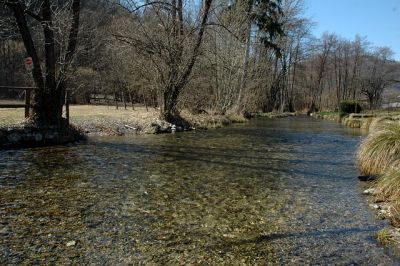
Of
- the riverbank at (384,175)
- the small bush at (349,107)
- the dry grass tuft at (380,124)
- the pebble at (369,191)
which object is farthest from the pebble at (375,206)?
the small bush at (349,107)

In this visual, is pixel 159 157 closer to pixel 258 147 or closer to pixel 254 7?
pixel 258 147

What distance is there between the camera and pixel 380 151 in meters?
8.80

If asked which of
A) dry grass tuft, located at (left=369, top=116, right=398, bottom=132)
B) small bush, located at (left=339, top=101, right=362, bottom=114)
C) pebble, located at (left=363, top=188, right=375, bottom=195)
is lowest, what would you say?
pebble, located at (left=363, top=188, right=375, bottom=195)

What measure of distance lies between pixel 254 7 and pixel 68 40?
1951 cm

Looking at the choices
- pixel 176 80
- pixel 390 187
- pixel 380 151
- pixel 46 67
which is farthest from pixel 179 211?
pixel 176 80

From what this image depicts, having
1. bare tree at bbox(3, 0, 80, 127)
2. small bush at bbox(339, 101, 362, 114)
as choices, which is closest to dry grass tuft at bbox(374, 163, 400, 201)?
bare tree at bbox(3, 0, 80, 127)

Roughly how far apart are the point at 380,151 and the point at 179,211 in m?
4.82

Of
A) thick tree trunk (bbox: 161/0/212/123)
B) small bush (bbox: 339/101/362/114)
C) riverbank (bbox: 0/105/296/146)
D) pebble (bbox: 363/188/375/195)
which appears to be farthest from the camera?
small bush (bbox: 339/101/362/114)

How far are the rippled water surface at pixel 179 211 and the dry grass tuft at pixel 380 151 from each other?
1.43 feet

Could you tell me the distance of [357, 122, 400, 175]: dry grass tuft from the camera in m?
8.45

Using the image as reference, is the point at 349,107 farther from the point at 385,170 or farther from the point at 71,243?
the point at 71,243

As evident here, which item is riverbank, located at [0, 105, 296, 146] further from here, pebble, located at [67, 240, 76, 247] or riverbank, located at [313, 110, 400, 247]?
riverbank, located at [313, 110, 400, 247]

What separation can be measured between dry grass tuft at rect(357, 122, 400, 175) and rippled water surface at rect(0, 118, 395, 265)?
43cm

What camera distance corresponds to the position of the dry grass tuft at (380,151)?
27.7ft
